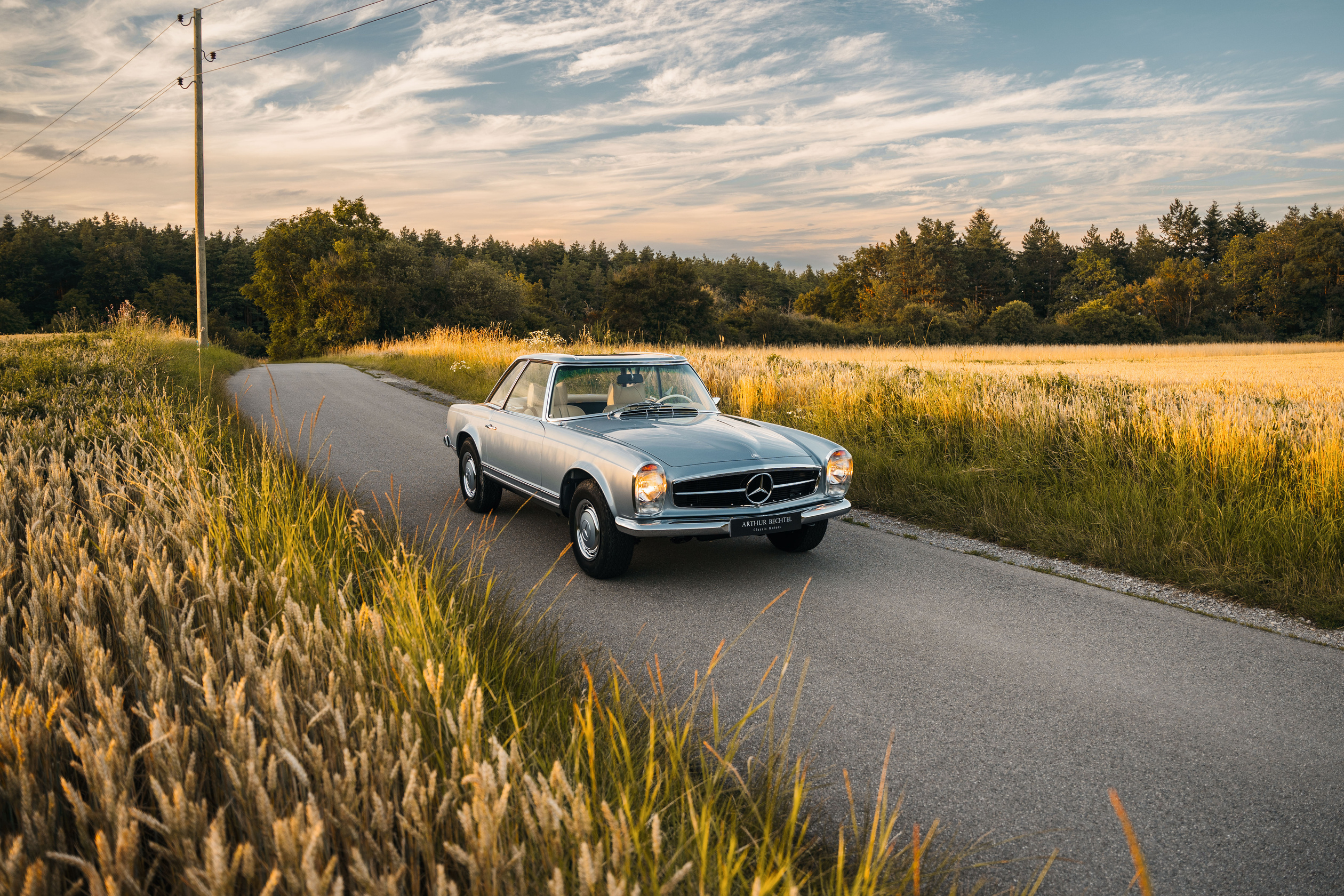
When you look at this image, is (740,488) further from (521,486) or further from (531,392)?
(531,392)

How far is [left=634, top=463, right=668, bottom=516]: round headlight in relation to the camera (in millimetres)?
5418

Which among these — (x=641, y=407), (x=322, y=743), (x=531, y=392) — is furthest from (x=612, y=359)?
(x=322, y=743)

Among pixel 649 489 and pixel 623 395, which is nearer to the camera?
pixel 649 489

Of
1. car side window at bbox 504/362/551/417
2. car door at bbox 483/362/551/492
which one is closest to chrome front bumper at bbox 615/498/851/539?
car door at bbox 483/362/551/492

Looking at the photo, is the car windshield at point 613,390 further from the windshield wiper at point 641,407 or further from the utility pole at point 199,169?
the utility pole at point 199,169

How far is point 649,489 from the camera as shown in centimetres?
542

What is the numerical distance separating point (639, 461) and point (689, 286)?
60.3 metres

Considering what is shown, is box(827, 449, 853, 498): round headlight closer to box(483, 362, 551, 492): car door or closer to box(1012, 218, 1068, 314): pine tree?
box(483, 362, 551, 492): car door

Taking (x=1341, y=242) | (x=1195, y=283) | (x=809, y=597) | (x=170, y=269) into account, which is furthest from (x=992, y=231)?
(x=809, y=597)

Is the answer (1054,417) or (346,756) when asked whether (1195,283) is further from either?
(346,756)

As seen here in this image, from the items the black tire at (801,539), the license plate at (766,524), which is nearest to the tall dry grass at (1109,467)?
the black tire at (801,539)

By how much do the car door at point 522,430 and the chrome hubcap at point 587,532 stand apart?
832 millimetres

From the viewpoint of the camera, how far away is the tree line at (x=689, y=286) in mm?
63594

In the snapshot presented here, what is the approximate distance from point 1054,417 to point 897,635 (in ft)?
17.3
